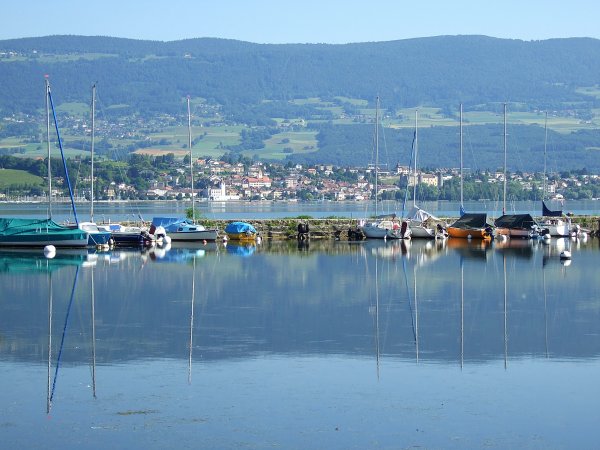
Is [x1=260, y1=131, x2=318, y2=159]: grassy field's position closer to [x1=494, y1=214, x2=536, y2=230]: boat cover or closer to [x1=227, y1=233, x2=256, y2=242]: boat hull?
[x1=494, y1=214, x2=536, y2=230]: boat cover

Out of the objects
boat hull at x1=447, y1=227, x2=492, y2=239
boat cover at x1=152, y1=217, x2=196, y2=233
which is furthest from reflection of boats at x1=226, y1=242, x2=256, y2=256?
boat hull at x1=447, y1=227, x2=492, y2=239

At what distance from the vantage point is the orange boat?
157 feet

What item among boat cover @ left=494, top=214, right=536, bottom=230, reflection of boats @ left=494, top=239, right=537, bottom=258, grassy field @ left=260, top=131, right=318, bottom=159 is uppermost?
grassy field @ left=260, top=131, right=318, bottom=159

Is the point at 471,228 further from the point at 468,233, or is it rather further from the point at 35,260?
the point at 35,260

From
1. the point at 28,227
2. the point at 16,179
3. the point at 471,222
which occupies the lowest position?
the point at 471,222

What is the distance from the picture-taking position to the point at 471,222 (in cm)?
4831

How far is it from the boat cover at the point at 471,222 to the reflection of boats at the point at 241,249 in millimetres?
8837

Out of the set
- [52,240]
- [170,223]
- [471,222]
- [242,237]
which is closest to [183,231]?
[170,223]

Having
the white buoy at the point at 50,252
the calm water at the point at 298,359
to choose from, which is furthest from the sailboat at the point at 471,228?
the white buoy at the point at 50,252

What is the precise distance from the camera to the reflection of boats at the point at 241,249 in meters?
39.2

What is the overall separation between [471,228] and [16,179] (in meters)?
63.9

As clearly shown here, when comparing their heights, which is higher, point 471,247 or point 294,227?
point 294,227

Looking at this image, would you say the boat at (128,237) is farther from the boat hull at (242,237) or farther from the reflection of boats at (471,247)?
the reflection of boats at (471,247)

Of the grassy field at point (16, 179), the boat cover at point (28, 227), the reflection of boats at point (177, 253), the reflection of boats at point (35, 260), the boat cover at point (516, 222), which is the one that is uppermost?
the grassy field at point (16, 179)
